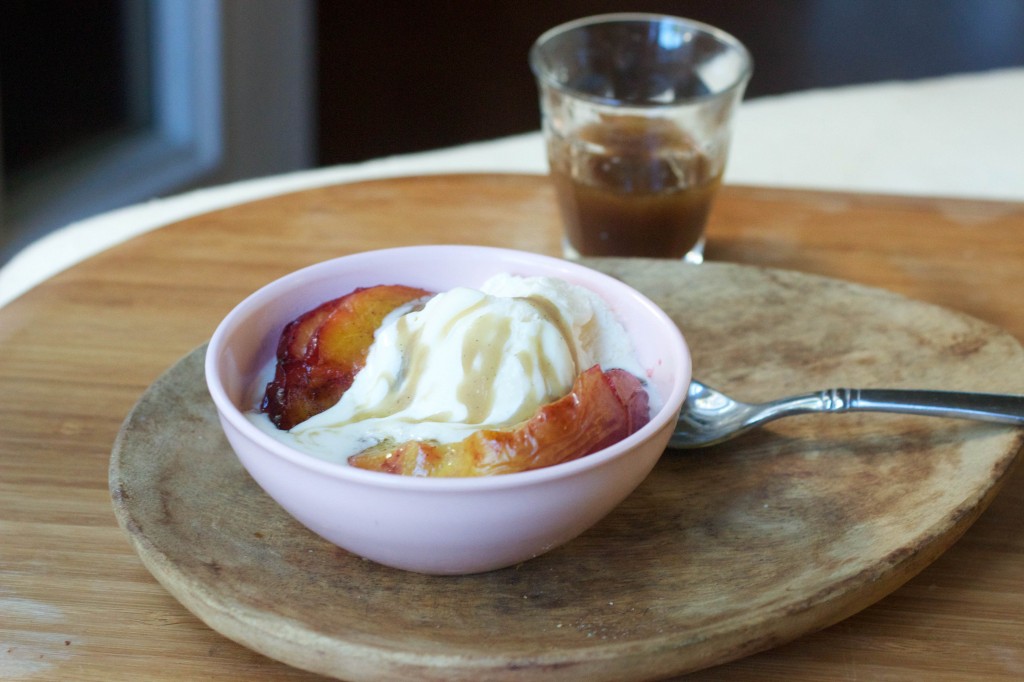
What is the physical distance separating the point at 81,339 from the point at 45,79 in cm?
145

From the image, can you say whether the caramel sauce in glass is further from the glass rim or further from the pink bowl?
the pink bowl

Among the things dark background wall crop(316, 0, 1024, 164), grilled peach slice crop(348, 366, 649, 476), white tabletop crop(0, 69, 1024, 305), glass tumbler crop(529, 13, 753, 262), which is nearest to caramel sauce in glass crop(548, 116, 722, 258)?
glass tumbler crop(529, 13, 753, 262)

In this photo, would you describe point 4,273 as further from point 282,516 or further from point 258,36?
point 258,36

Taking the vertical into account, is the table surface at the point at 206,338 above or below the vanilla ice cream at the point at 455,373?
below

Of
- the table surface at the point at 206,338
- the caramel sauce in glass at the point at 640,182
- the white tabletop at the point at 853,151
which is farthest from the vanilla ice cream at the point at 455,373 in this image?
the white tabletop at the point at 853,151

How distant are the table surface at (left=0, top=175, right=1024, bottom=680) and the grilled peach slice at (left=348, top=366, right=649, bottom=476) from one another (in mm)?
127

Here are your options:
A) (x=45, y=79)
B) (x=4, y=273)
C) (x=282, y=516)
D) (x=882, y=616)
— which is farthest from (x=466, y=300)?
(x=45, y=79)

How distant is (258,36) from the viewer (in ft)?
7.57

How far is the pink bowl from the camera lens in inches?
22.4

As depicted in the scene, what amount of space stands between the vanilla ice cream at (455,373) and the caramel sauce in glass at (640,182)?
42 cm

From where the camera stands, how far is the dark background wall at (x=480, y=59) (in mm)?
2672

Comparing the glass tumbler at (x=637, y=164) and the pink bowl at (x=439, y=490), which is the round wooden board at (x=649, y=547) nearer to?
the pink bowl at (x=439, y=490)

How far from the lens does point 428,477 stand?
585mm

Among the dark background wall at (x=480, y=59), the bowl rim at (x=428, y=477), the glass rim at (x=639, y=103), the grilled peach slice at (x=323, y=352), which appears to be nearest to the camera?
the bowl rim at (x=428, y=477)
